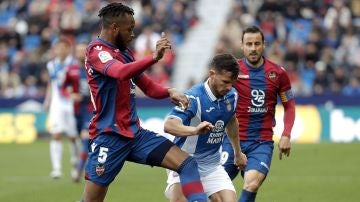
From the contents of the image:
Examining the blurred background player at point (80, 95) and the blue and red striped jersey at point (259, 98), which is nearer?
the blue and red striped jersey at point (259, 98)

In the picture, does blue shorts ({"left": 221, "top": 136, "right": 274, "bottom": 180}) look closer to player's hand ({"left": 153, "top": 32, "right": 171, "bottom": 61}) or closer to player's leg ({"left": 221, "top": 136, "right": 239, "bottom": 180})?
player's leg ({"left": 221, "top": 136, "right": 239, "bottom": 180})

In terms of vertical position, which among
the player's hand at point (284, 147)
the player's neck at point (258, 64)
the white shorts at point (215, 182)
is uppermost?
the player's neck at point (258, 64)

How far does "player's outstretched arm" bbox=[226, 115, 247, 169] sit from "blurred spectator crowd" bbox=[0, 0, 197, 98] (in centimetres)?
1700

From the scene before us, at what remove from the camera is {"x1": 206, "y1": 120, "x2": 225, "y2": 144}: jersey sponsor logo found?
9.14 metres

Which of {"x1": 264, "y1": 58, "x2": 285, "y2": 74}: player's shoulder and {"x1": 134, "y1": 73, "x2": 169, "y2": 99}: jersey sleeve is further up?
{"x1": 134, "y1": 73, "x2": 169, "y2": 99}: jersey sleeve

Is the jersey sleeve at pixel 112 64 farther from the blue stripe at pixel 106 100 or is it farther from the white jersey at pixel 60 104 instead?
the white jersey at pixel 60 104

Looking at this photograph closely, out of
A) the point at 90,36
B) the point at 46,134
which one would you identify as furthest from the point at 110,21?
the point at 90,36

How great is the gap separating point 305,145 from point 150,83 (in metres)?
13.6

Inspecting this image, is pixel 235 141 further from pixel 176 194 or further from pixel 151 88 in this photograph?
pixel 151 88

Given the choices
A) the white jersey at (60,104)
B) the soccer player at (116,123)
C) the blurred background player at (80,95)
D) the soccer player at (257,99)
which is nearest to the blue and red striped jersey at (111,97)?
the soccer player at (116,123)

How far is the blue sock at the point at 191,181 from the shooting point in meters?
8.45

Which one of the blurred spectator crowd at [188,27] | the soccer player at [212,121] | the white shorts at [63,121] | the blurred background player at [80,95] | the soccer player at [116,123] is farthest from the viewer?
the blurred spectator crowd at [188,27]

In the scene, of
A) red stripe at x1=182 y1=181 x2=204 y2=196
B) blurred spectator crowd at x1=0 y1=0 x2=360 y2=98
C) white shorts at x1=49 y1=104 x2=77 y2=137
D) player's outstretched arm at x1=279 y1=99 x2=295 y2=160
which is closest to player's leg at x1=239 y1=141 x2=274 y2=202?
player's outstretched arm at x1=279 y1=99 x2=295 y2=160

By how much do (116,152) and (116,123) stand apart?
11.3 inches
